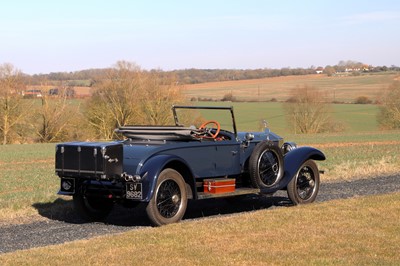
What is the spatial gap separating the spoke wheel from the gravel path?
85 centimetres

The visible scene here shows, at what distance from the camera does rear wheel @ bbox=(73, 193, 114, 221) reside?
33.1 ft

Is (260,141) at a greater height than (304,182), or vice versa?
(260,141)

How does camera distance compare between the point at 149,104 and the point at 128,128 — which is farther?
the point at 149,104

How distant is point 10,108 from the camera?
180ft

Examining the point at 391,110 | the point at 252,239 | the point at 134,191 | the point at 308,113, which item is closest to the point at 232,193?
the point at 134,191

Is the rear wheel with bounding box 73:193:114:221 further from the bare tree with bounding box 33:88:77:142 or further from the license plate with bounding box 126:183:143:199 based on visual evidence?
the bare tree with bounding box 33:88:77:142

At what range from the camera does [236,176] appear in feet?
35.0

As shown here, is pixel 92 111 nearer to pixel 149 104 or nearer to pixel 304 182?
pixel 149 104

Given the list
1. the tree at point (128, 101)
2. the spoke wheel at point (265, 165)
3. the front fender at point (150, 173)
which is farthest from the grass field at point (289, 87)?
the front fender at point (150, 173)

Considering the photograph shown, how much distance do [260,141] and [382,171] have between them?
6.43 m

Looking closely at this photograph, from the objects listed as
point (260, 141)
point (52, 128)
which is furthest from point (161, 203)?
point (52, 128)

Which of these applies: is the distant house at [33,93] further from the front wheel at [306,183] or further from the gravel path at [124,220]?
the front wheel at [306,183]

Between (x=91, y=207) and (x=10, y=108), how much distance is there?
4674cm

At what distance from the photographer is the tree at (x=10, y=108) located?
→ 178 ft
